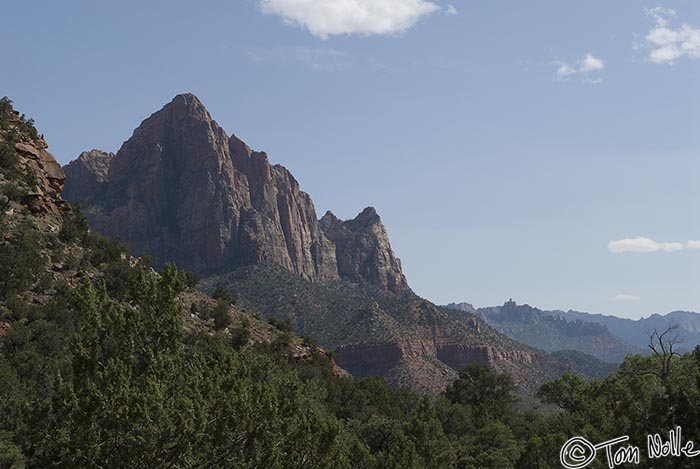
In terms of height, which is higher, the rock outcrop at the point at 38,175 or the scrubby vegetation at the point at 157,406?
the rock outcrop at the point at 38,175

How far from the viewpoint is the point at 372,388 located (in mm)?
70938

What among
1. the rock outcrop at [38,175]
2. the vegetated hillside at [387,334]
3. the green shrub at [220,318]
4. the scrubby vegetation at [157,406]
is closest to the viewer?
the scrubby vegetation at [157,406]

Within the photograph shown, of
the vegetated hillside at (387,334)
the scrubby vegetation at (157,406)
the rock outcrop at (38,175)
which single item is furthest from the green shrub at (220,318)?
the vegetated hillside at (387,334)

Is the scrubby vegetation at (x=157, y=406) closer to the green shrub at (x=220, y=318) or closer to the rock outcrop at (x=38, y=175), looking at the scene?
the rock outcrop at (x=38, y=175)

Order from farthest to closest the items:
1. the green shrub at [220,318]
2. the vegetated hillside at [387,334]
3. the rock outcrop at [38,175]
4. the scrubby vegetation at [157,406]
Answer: the vegetated hillside at [387,334] < the green shrub at [220,318] < the rock outcrop at [38,175] < the scrubby vegetation at [157,406]

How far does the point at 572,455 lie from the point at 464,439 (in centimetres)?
3402

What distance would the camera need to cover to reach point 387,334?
15112 centimetres

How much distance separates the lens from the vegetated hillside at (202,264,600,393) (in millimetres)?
148625

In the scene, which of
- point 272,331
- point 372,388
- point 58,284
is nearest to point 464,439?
point 372,388

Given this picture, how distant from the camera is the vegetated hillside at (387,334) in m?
149

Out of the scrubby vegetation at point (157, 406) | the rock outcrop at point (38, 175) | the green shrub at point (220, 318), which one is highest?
the rock outcrop at point (38, 175)

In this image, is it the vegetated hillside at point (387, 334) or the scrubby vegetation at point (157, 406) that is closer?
the scrubby vegetation at point (157, 406)

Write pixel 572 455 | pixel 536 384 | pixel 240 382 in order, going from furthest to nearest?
pixel 536 384 → pixel 572 455 → pixel 240 382

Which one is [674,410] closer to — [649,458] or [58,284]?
[649,458]
